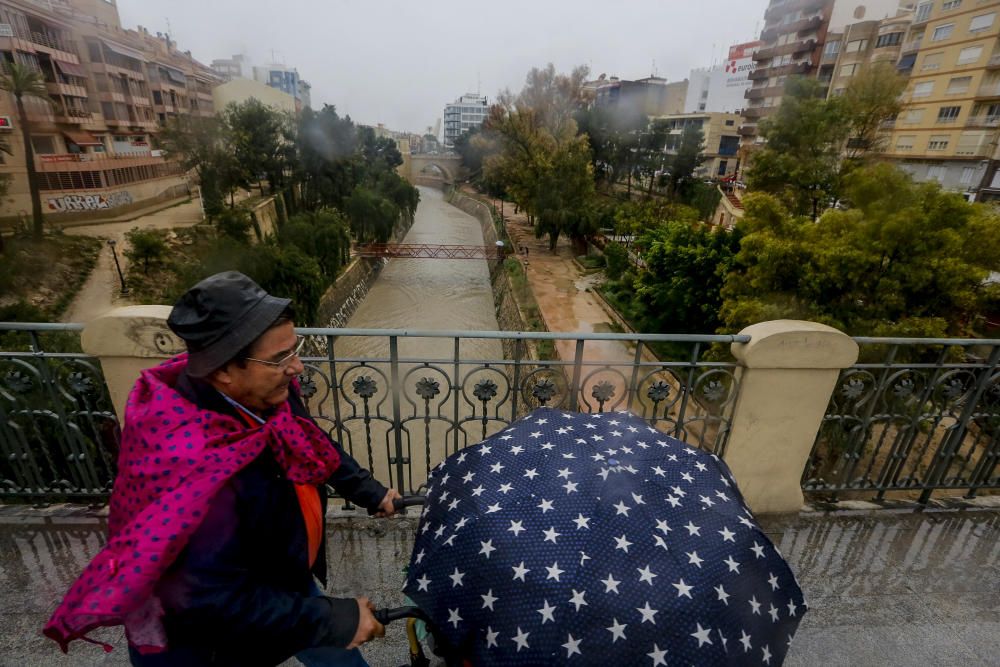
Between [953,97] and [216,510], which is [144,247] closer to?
[216,510]

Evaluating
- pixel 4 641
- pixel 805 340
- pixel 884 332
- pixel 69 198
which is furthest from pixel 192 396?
pixel 69 198

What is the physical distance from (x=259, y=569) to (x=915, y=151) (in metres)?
32.2

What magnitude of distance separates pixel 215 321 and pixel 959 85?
31554 mm

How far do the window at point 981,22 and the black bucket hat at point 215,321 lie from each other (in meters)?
30.9

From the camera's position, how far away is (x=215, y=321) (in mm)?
1203

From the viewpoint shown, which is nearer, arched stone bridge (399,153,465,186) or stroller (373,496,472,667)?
stroller (373,496,472,667)

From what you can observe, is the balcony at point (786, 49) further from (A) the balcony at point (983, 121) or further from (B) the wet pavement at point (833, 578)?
(B) the wet pavement at point (833, 578)

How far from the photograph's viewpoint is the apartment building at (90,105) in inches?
464

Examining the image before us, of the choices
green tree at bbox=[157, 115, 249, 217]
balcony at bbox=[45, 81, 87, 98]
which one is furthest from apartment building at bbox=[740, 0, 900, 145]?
balcony at bbox=[45, 81, 87, 98]

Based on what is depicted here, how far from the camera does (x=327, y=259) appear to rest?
918 inches

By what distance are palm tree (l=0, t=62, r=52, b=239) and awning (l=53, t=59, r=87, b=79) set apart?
108 cm

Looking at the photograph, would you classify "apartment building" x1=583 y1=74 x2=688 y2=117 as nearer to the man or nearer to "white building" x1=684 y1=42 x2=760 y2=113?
"white building" x1=684 y1=42 x2=760 y2=113

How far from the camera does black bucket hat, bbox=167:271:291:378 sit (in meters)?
1.20

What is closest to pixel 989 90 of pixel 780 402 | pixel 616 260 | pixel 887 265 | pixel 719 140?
pixel 616 260
